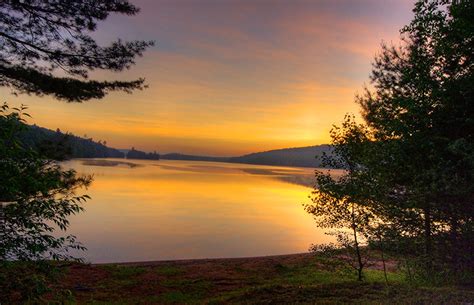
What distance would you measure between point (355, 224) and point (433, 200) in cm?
586

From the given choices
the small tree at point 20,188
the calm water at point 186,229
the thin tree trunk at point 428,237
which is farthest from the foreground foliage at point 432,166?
the calm water at point 186,229

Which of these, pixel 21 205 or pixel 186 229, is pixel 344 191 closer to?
pixel 21 205

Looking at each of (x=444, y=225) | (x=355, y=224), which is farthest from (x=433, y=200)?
(x=355, y=224)

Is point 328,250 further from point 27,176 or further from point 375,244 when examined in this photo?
point 27,176

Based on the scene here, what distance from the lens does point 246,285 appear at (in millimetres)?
23297

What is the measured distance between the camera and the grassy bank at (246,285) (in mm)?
13062

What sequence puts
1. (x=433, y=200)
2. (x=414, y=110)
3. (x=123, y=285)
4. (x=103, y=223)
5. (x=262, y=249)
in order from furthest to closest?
(x=103, y=223), (x=262, y=249), (x=123, y=285), (x=414, y=110), (x=433, y=200)

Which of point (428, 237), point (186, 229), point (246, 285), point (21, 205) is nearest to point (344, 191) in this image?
point (428, 237)

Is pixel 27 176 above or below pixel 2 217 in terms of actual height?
above

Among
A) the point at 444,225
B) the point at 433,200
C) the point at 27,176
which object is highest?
the point at 27,176

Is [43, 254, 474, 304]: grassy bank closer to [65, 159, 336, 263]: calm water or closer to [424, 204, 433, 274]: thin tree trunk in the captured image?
[424, 204, 433, 274]: thin tree trunk

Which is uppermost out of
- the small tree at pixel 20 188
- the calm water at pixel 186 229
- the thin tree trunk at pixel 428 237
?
the small tree at pixel 20 188

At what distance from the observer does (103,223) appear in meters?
52.2

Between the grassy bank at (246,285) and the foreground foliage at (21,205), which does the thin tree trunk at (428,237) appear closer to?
the grassy bank at (246,285)
